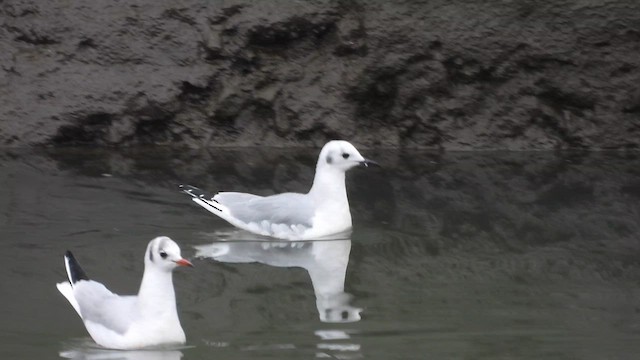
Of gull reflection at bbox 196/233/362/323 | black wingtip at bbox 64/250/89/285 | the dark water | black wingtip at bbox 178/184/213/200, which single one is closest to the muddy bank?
the dark water

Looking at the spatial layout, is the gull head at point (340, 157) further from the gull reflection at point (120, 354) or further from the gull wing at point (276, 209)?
the gull reflection at point (120, 354)

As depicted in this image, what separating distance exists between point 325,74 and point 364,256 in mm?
4070

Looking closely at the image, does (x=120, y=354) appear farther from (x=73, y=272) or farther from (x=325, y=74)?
(x=325, y=74)

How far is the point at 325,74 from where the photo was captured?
12.7m

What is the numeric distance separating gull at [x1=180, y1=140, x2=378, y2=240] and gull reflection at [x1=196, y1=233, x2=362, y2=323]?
9 centimetres

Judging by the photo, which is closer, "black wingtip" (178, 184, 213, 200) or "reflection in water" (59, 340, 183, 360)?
"reflection in water" (59, 340, 183, 360)

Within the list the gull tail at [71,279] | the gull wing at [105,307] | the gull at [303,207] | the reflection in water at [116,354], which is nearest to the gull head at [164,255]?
the gull wing at [105,307]

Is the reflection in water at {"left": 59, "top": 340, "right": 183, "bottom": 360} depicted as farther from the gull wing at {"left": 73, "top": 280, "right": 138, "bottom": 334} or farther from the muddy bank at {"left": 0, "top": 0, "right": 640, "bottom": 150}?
the muddy bank at {"left": 0, "top": 0, "right": 640, "bottom": 150}

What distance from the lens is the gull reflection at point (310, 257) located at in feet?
26.4

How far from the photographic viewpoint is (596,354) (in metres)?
6.79

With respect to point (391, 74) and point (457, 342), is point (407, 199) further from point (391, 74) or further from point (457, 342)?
point (457, 342)

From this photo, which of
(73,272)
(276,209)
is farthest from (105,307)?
(276,209)

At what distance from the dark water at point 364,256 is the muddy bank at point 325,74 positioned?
401 mm

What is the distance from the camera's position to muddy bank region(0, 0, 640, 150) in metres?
12.5
